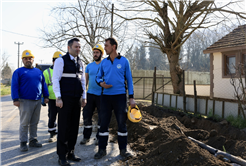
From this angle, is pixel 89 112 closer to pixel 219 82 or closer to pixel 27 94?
pixel 27 94

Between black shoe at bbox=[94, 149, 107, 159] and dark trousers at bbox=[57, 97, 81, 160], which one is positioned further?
black shoe at bbox=[94, 149, 107, 159]

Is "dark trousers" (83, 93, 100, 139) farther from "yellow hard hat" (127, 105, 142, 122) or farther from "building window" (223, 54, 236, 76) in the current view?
"building window" (223, 54, 236, 76)

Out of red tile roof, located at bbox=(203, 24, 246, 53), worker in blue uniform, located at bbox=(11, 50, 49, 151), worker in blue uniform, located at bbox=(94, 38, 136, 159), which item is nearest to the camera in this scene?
worker in blue uniform, located at bbox=(94, 38, 136, 159)

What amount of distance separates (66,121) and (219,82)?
11061 mm

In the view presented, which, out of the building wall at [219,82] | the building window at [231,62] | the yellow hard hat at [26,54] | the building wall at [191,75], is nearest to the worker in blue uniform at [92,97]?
the yellow hard hat at [26,54]

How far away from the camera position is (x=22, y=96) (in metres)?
4.96

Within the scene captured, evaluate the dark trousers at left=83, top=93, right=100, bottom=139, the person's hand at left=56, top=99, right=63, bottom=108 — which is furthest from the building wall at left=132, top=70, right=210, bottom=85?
the person's hand at left=56, top=99, right=63, bottom=108

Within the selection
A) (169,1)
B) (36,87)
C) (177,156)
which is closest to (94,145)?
(36,87)

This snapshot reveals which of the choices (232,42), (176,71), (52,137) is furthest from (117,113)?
(232,42)

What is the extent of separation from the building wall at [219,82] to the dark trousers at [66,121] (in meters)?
10.3

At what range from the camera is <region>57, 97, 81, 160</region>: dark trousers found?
3.94 m

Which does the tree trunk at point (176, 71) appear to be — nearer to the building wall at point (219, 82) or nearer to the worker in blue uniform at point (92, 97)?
the building wall at point (219, 82)

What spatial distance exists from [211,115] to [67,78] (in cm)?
637

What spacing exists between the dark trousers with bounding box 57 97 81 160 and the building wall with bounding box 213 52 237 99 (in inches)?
407
